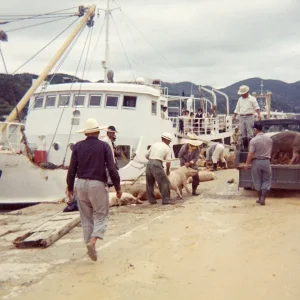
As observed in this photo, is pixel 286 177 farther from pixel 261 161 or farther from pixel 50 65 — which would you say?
pixel 50 65

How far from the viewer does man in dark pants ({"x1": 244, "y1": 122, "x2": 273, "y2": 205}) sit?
381 inches

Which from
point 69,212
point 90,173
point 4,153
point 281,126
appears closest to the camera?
point 90,173

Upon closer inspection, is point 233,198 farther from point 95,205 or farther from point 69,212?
point 95,205

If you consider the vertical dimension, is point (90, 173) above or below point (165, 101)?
below

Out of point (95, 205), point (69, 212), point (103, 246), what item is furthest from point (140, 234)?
point (69, 212)

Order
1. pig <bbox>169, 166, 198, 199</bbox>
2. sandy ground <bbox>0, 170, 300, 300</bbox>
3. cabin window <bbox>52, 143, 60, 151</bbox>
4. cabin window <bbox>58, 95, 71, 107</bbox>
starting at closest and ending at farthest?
sandy ground <bbox>0, 170, 300, 300</bbox>, pig <bbox>169, 166, 198, 199</bbox>, cabin window <bbox>52, 143, 60, 151</bbox>, cabin window <bbox>58, 95, 71, 107</bbox>

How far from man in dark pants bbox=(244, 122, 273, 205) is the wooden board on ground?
3.52 m

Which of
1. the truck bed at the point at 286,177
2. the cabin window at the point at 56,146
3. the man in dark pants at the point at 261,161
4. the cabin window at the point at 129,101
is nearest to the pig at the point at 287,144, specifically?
the truck bed at the point at 286,177

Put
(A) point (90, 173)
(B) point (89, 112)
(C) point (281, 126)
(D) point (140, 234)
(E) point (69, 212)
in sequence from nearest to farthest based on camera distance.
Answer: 1. (A) point (90, 173)
2. (D) point (140, 234)
3. (E) point (69, 212)
4. (C) point (281, 126)
5. (B) point (89, 112)

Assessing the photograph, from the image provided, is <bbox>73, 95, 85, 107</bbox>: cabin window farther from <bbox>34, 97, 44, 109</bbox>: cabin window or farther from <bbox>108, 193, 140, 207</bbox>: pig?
<bbox>108, 193, 140, 207</bbox>: pig

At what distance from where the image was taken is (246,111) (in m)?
11.9

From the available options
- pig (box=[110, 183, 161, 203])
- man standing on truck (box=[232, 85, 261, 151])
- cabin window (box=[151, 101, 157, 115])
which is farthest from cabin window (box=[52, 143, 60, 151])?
man standing on truck (box=[232, 85, 261, 151])

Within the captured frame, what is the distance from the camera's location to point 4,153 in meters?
13.7

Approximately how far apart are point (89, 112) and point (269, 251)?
36.2ft
